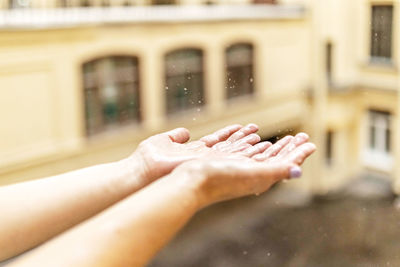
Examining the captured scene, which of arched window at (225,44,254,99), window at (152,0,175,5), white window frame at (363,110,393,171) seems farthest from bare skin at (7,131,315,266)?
white window frame at (363,110,393,171)

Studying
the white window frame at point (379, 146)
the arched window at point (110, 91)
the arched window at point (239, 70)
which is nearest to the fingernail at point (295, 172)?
the arched window at point (110, 91)

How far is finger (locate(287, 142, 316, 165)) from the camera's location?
426 mm

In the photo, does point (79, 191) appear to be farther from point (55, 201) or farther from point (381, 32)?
point (381, 32)

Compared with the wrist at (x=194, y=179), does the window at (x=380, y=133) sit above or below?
below

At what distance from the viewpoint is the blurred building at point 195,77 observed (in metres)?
Result: 1.93

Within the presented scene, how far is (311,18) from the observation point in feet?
9.89

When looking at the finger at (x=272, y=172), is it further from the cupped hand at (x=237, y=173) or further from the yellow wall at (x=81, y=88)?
the yellow wall at (x=81, y=88)

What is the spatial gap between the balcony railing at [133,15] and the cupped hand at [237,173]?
150 centimetres

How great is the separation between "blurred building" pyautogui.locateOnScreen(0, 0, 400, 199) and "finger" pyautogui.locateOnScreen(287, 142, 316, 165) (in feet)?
4.96

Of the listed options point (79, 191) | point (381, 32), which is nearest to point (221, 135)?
point (79, 191)

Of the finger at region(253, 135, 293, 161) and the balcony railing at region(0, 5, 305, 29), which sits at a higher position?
the balcony railing at region(0, 5, 305, 29)

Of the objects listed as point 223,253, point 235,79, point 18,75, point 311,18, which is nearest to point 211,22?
point 235,79

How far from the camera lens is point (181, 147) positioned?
1.61ft

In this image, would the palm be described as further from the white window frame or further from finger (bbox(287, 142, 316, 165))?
the white window frame
